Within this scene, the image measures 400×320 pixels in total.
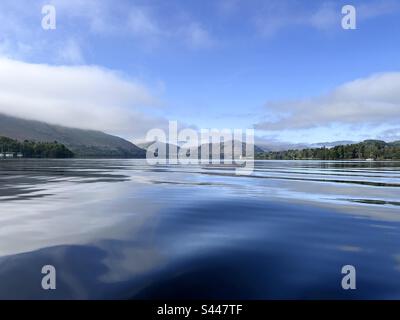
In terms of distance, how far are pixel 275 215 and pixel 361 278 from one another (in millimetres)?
9465

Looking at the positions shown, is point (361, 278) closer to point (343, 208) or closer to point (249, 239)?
point (249, 239)

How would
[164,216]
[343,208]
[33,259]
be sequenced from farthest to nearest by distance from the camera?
[343,208] → [164,216] → [33,259]

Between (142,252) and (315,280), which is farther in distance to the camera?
(142,252)

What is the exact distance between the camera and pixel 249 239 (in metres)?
13.8

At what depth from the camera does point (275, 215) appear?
1922 cm

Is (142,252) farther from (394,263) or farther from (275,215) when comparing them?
(275,215)

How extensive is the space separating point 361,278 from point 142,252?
7.13m

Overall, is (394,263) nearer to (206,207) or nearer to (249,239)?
(249,239)

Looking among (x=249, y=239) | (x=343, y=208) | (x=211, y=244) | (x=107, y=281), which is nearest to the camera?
(x=107, y=281)

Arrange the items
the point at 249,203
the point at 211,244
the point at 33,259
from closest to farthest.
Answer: the point at 33,259, the point at 211,244, the point at 249,203

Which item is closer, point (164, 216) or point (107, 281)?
point (107, 281)
